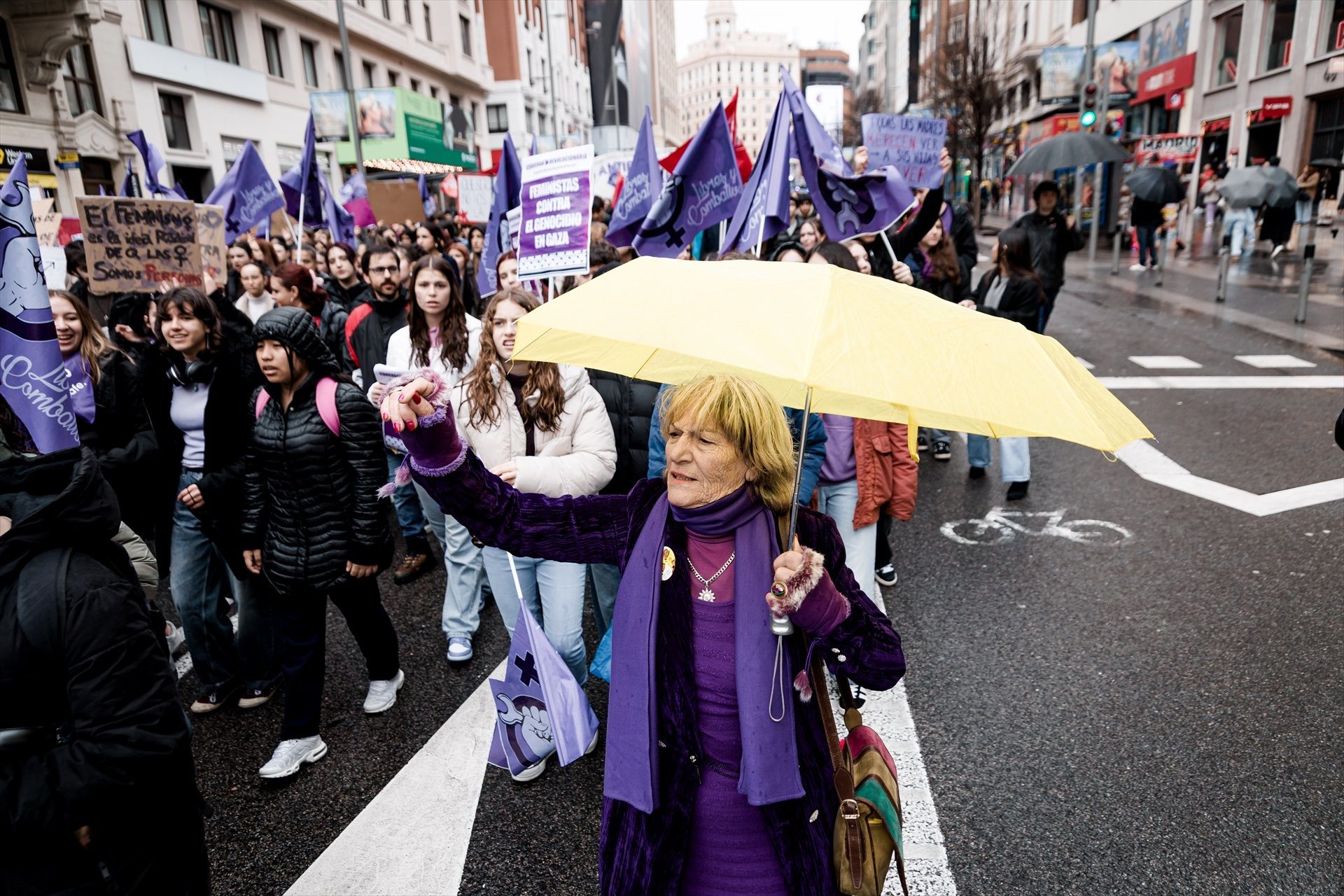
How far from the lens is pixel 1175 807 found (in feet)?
10.4

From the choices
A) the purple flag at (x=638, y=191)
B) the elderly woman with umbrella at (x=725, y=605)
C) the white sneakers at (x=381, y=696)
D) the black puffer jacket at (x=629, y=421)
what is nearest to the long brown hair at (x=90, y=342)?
the white sneakers at (x=381, y=696)

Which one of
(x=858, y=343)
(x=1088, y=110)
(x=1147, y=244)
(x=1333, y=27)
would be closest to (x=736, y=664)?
(x=858, y=343)

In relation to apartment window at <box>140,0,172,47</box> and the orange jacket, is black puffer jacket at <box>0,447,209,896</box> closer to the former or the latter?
the orange jacket

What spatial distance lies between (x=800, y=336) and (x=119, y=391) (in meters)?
3.77

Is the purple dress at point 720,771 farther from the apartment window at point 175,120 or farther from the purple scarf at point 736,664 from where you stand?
the apartment window at point 175,120

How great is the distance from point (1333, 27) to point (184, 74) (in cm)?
3222

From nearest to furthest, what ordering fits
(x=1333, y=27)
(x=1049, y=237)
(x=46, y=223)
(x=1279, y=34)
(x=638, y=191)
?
(x=638, y=191), (x=46, y=223), (x=1049, y=237), (x=1333, y=27), (x=1279, y=34)

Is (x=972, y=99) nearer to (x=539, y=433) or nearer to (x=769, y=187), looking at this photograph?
(x=769, y=187)

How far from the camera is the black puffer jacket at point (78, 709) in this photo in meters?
1.88

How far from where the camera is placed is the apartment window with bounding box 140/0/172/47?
77.8 ft

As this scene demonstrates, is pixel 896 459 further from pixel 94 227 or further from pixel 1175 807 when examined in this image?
pixel 94 227

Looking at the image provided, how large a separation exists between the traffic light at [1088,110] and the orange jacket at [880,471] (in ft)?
58.2

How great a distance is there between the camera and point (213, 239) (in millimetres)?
8211

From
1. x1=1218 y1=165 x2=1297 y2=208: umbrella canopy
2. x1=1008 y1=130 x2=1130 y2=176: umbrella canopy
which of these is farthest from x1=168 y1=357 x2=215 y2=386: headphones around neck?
x1=1218 y1=165 x2=1297 y2=208: umbrella canopy
